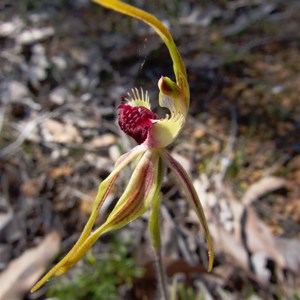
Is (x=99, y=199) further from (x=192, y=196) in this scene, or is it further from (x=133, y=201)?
(x=192, y=196)

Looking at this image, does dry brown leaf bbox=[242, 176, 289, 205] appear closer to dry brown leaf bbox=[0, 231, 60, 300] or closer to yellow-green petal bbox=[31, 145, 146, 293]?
dry brown leaf bbox=[0, 231, 60, 300]

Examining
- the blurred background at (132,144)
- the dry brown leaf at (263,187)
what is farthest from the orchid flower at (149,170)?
the dry brown leaf at (263,187)

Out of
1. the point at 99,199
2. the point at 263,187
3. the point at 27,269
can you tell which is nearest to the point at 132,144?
the point at 263,187

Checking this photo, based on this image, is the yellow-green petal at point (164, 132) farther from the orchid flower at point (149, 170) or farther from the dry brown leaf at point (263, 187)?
the dry brown leaf at point (263, 187)

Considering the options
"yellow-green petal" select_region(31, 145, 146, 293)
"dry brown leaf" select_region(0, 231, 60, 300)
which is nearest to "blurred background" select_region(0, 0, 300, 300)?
"dry brown leaf" select_region(0, 231, 60, 300)

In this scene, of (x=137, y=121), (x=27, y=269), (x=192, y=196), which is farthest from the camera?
(x=27, y=269)

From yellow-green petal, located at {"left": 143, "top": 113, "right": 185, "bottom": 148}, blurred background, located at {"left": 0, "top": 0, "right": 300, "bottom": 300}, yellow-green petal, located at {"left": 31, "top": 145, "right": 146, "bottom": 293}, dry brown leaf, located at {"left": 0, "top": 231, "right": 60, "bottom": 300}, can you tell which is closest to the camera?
yellow-green petal, located at {"left": 31, "top": 145, "right": 146, "bottom": 293}
